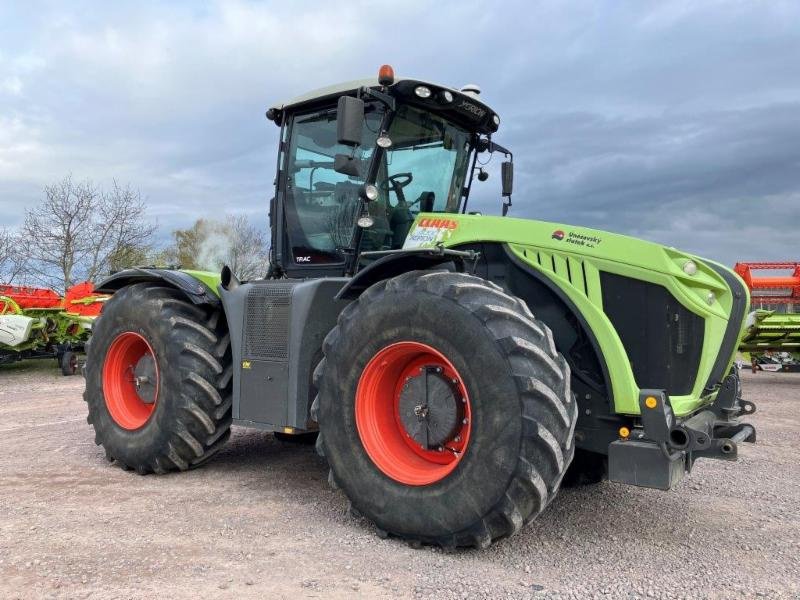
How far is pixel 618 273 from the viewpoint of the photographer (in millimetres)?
3832

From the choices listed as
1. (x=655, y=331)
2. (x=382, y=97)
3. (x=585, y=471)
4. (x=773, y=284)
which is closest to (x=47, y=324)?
(x=382, y=97)

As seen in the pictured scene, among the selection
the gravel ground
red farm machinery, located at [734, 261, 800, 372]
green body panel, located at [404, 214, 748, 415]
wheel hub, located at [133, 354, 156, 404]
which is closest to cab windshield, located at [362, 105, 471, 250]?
green body panel, located at [404, 214, 748, 415]

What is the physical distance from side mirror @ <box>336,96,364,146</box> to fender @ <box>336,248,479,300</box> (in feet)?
2.49

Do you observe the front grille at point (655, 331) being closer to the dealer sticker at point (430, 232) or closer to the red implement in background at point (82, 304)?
the dealer sticker at point (430, 232)

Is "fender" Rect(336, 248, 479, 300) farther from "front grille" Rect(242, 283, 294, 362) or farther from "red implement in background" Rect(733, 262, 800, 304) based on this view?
"red implement in background" Rect(733, 262, 800, 304)

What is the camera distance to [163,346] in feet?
17.1

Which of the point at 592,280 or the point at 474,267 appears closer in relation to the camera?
the point at 592,280

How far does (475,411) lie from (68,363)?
13.2 m

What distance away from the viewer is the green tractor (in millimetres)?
3395

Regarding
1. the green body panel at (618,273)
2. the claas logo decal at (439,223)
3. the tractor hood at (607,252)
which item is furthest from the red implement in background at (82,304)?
the green body panel at (618,273)

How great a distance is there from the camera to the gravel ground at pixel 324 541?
3154 millimetres

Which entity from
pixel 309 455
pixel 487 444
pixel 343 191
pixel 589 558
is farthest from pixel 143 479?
pixel 589 558

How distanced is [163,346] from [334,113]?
2.25 m

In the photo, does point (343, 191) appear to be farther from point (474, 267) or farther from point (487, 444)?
point (487, 444)
